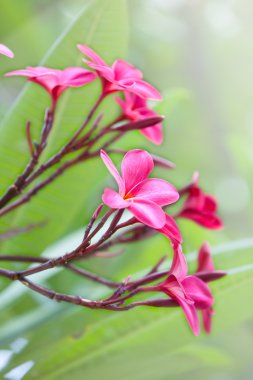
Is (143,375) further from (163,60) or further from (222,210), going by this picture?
(163,60)

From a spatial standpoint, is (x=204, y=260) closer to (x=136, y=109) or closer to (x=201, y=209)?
(x=201, y=209)

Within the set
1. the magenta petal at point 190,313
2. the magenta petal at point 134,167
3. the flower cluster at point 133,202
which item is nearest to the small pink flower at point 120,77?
the flower cluster at point 133,202

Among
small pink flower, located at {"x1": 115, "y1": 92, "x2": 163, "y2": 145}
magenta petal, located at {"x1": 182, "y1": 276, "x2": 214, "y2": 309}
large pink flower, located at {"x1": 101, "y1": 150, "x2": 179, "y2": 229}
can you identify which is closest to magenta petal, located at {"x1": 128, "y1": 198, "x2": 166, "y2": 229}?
large pink flower, located at {"x1": 101, "y1": 150, "x2": 179, "y2": 229}

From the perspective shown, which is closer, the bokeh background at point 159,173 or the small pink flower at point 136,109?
the small pink flower at point 136,109

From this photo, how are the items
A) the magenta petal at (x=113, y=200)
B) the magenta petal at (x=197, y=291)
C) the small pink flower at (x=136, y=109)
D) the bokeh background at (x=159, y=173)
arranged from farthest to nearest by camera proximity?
the bokeh background at (x=159, y=173), the small pink flower at (x=136, y=109), the magenta petal at (x=197, y=291), the magenta petal at (x=113, y=200)

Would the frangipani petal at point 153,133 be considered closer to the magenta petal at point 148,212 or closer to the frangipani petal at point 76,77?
the frangipani petal at point 76,77

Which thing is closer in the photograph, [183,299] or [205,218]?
[183,299]

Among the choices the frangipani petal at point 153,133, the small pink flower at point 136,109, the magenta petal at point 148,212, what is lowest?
the frangipani petal at point 153,133

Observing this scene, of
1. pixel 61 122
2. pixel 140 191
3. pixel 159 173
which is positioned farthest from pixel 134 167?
pixel 159 173
